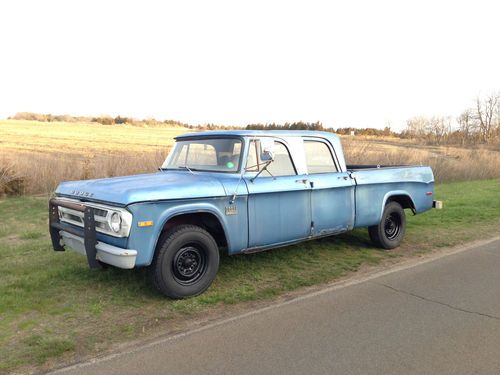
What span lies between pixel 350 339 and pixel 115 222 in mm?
2486

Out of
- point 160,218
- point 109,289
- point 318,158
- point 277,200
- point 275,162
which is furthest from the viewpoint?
point 318,158

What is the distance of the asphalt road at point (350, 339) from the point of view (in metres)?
3.45

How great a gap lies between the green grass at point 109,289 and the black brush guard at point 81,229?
474 millimetres

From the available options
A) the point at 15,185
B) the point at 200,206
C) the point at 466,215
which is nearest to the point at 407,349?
the point at 200,206

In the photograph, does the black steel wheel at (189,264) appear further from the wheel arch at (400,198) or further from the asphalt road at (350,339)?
the wheel arch at (400,198)

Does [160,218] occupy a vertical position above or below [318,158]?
below

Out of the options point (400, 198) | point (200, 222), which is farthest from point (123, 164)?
point (200, 222)

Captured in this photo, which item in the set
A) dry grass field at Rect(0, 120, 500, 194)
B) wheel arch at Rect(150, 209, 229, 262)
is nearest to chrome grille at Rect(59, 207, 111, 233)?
wheel arch at Rect(150, 209, 229, 262)

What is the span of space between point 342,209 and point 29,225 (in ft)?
22.1

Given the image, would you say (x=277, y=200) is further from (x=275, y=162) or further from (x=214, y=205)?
(x=214, y=205)

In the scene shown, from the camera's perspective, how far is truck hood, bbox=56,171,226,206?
448 centimetres

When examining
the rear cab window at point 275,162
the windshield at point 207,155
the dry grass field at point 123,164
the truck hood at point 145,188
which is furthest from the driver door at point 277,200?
the dry grass field at point 123,164

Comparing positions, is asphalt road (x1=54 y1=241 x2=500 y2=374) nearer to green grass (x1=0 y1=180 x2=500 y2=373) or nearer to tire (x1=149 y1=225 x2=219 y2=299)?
green grass (x1=0 y1=180 x2=500 y2=373)

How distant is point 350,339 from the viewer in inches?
155
